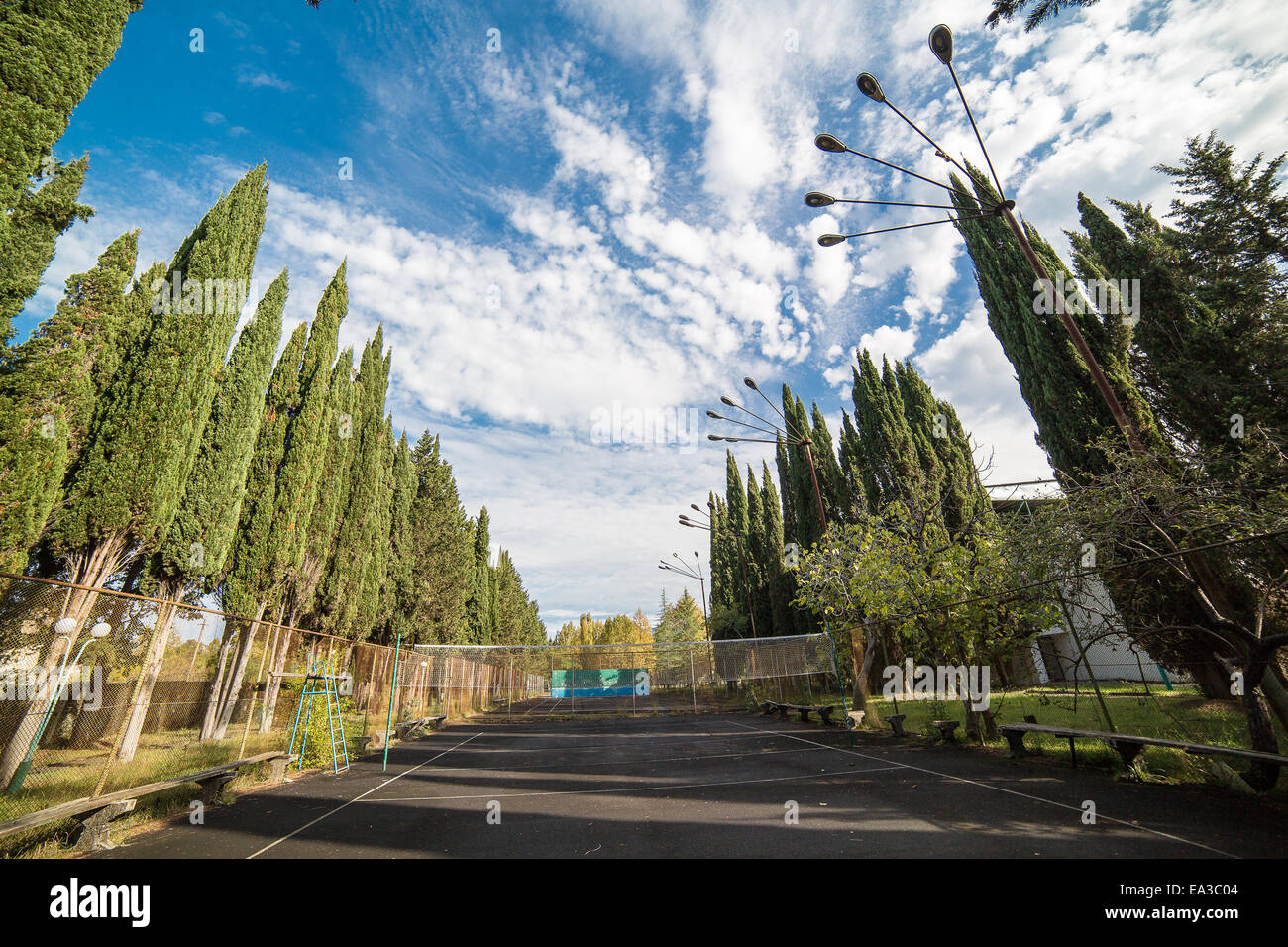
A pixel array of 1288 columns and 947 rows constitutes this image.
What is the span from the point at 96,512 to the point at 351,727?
8.61 m

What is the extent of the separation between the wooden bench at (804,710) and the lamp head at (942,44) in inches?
537

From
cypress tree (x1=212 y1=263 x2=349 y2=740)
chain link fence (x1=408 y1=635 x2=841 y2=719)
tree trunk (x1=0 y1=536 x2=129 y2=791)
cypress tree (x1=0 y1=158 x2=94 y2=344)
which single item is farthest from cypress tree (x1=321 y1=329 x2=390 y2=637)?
tree trunk (x1=0 y1=536 x2=129 y2=791)

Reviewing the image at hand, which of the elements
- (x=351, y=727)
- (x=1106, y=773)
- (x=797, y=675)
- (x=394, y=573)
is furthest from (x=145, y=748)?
(x=797, y=675)

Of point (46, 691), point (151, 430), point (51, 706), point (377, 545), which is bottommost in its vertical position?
point (51, 706)

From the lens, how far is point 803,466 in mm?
27000

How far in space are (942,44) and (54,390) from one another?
1438 centimetres

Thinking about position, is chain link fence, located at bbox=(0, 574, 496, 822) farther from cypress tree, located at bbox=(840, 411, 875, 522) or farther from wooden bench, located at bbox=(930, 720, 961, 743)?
cypress tree, located at bbox=(840, 411, 875, 522)

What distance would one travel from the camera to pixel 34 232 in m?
7.84

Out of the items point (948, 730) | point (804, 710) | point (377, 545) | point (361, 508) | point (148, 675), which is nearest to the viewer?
point (148, 675)

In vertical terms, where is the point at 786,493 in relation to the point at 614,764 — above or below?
above

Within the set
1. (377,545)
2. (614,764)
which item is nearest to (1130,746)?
(614,764)

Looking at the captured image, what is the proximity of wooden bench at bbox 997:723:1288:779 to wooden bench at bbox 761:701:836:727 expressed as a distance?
622 centimetres

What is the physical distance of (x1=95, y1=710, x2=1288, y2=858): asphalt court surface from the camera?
4.37 meters

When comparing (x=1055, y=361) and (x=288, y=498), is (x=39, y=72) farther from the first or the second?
(x=1055, y=361)
